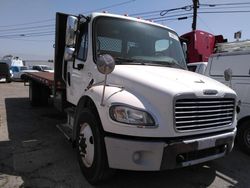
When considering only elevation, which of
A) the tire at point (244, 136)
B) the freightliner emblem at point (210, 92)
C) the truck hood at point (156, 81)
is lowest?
the tire at point (244, 136)

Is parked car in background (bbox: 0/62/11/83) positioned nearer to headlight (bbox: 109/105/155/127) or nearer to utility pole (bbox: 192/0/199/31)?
utility pole (bbox: 192/0/199/31)

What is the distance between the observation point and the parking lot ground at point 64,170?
410 cm

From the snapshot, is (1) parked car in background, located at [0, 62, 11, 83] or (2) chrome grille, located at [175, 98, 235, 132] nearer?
(2) chrome grille, located at [175, 98, 235, 132]

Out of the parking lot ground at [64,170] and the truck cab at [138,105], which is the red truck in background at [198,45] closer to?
the parking lot ground at [64,170]

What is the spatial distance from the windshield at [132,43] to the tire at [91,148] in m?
1.07

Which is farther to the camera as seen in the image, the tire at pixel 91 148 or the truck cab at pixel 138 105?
the tire at pixel 91 148

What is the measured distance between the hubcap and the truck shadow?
330mm

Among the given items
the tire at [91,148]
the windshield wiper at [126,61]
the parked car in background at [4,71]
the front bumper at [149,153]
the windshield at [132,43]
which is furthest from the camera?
the parked car in background at [4,71]

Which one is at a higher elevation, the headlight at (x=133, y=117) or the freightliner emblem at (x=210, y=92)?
the freightliner emblem at (x=210, y=92)

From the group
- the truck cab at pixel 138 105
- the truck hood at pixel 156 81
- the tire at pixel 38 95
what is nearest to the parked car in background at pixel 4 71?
the tire at pixel 38 95

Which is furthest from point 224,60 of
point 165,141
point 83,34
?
point 165,141

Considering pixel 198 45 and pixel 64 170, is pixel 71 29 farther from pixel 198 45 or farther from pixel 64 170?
pixel 198 45

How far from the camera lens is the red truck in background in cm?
1211

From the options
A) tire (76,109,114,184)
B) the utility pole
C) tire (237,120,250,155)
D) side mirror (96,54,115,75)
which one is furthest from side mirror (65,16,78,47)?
the utility pole
